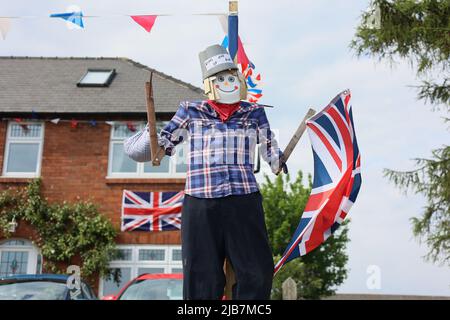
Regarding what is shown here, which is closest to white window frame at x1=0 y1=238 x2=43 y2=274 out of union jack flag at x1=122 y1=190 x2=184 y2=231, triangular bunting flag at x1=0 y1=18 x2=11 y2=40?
union jack flag at x1=122 y1=190 x2=184 y2=231

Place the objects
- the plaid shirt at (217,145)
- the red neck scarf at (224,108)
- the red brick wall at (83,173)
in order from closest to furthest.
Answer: the plaid shirt at (217,145), the red neck scarf at (224,108), the red brick wall at (83,173)

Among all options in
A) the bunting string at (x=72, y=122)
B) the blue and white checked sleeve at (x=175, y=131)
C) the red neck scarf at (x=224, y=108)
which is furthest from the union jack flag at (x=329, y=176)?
the bunting string at (x=72, y=122)

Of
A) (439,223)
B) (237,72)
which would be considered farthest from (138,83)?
(237,72)

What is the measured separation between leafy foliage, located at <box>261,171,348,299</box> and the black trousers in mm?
16613

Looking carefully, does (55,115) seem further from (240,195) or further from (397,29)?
(240,195)

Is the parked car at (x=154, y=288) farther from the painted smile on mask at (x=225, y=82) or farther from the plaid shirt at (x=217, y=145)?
the painted smile on mask at (x=225, y=82)

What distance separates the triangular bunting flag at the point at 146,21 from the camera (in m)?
4.65

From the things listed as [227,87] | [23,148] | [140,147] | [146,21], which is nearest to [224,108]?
[227,87]

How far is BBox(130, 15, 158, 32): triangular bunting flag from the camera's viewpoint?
15.3ft

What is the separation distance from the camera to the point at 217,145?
9.63ft

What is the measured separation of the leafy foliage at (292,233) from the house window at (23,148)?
30.2 feet

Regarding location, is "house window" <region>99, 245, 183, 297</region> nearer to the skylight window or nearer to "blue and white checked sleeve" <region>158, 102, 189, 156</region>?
the skylight window

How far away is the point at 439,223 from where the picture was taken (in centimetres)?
1065

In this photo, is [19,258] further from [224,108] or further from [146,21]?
[224,108]
